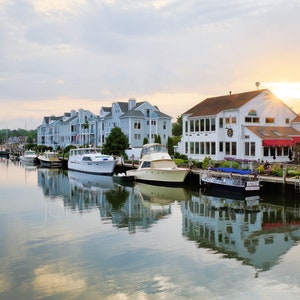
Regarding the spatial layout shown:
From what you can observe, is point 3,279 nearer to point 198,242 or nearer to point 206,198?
point 198,242

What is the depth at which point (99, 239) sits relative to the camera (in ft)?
65.3

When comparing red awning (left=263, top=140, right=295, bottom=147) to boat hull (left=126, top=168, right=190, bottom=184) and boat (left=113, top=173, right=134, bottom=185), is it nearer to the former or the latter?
boat hull (left=126, top=168, right=190, bottom=184)

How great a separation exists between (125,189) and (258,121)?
17.1m

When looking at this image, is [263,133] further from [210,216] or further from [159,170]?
[210,216]

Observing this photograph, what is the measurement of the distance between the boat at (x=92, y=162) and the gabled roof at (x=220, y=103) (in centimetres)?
1229

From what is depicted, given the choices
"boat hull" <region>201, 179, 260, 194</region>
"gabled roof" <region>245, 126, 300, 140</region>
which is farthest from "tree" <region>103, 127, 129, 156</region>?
"boat hull" <region>201, 179, 260, 194</region>

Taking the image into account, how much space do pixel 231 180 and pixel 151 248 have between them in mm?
17373

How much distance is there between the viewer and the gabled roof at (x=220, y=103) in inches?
1832

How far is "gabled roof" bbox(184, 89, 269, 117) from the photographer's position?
1832 inches

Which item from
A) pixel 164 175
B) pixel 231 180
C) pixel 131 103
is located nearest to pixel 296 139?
pixel 231 180

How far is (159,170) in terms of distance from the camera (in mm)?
41312

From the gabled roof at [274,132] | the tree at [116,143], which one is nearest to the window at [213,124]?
the gabled roof at [274,132]

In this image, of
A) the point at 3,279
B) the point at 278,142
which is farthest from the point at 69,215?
the point at 278,142

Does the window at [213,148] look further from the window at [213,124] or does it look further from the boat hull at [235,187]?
the boat hull at [235,187]
